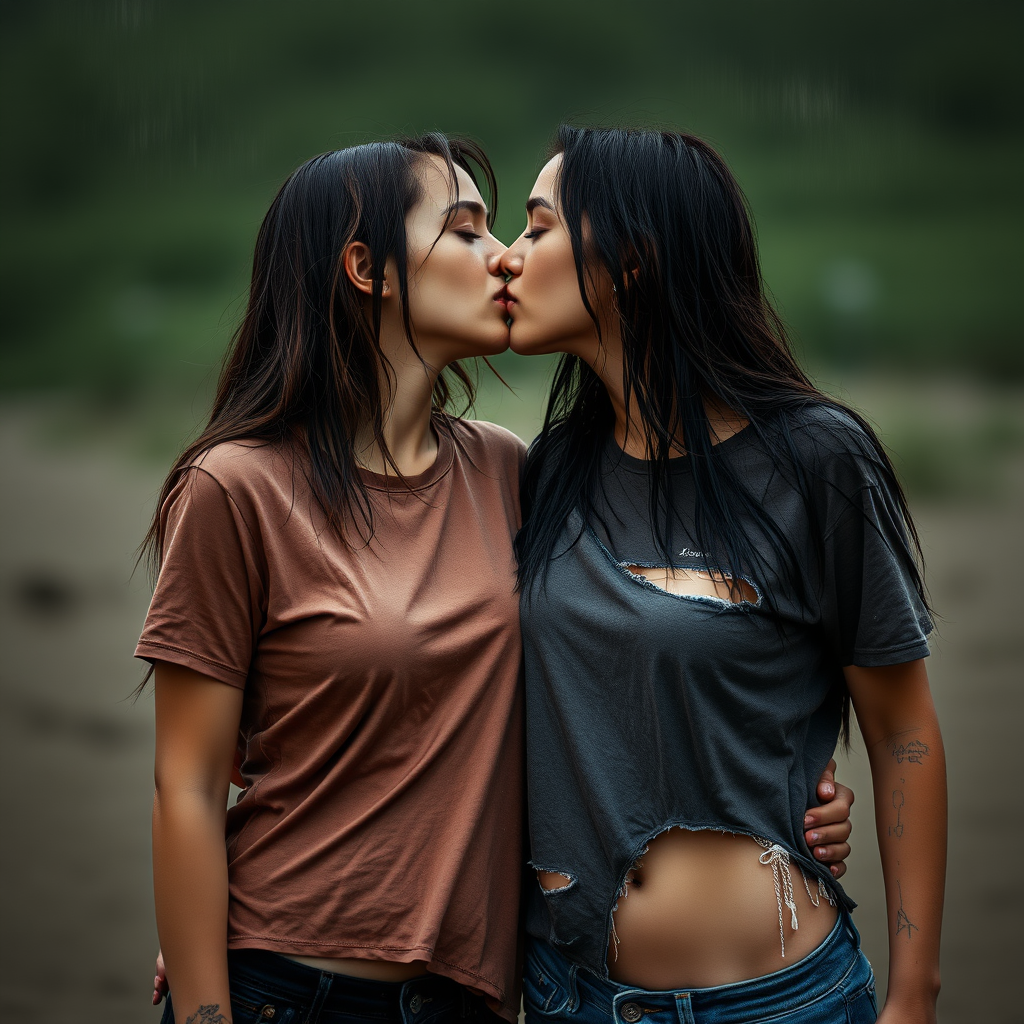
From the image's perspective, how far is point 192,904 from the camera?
1.61 meters

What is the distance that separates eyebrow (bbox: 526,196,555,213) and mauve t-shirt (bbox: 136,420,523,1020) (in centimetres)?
61

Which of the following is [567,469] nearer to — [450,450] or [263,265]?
[450,450]

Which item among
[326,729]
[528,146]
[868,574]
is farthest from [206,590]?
[528,146]

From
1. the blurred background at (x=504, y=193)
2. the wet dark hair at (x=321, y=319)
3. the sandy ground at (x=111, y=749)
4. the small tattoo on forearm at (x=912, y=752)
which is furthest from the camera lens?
the blurred background at (x=504, y=193)

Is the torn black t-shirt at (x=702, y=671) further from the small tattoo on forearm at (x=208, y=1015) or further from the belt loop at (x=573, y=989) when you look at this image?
the small tattoo on forearm at (x=208, y=1015)

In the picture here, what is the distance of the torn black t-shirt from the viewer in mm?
1611

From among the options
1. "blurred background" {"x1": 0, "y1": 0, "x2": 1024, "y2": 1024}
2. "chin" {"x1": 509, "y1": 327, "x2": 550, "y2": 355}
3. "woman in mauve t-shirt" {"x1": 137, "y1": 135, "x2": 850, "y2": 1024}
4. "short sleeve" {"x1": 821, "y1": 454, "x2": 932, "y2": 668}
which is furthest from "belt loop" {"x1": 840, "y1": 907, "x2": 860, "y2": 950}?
"blurred background" {"x1": 0, "y1": 0, "x2": 1024, "y2": 1024}

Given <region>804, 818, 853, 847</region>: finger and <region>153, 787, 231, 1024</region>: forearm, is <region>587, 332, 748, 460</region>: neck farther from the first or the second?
<region>153, 787, 231, 1024</region>: forearm

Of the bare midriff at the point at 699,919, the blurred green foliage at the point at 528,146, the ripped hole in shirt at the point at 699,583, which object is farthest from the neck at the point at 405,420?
the blurred green foliage at the point at 528,146

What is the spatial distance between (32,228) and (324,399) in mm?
8006

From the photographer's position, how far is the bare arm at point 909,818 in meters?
1.64

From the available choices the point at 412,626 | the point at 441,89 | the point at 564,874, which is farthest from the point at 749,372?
the point at 441,89

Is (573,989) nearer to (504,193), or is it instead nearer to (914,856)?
(914,856)

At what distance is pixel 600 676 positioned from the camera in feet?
5.47
